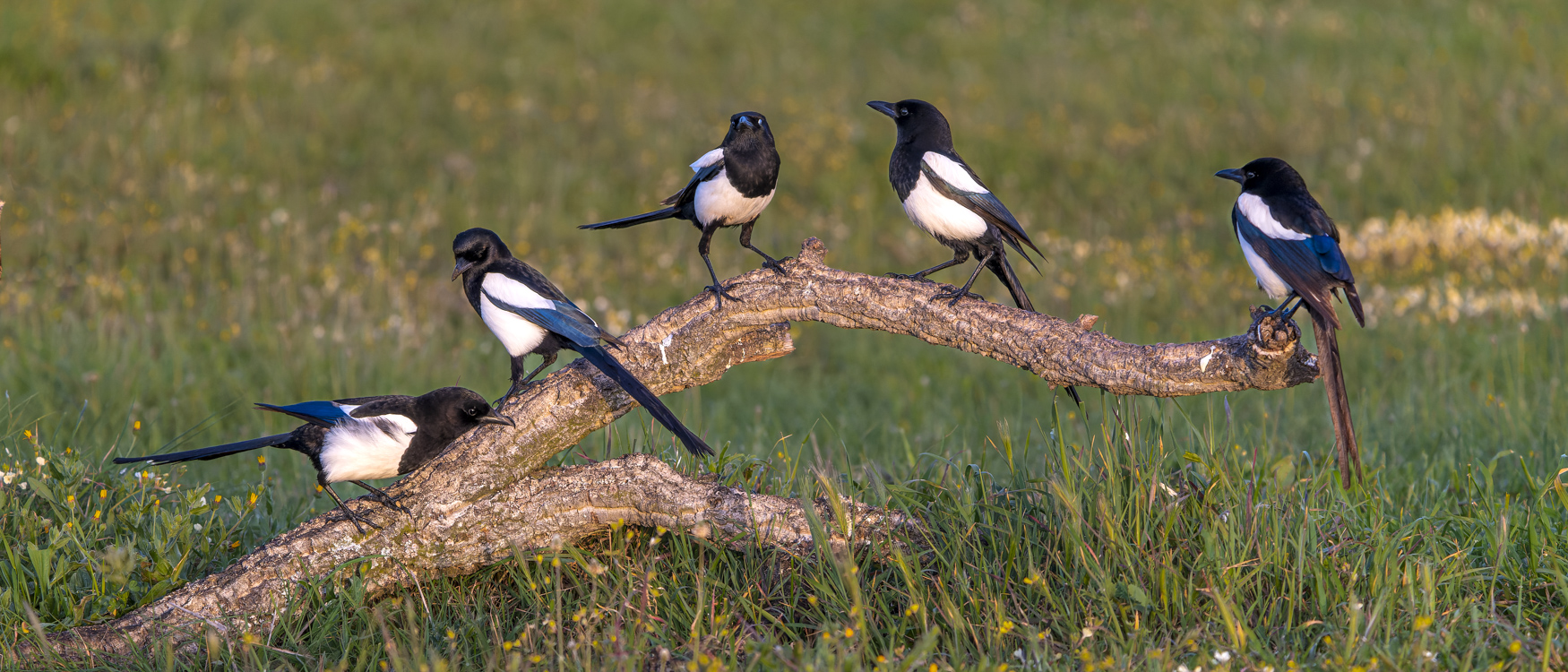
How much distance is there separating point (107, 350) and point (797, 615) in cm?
553

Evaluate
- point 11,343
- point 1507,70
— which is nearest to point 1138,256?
point 1507,70

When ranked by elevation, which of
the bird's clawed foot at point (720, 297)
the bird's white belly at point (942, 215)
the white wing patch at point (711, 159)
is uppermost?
the white wing patch at point (711, 159)

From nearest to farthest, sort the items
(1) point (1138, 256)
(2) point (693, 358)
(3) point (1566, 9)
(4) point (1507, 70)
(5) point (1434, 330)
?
(2) point (693, 358) < (5) point (1434, 330) < (1) point (1138, 256) < (4) point (1507, 70) < (3) point (1566, 9)

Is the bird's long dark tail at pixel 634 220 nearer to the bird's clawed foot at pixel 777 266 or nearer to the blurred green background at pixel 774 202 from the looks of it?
the bird's clawed foot at pixel 777 266

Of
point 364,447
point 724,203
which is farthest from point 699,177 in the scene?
point 364,447

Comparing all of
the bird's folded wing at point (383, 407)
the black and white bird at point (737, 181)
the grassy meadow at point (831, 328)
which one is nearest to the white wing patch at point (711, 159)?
the black and white bird at point (737, 181)

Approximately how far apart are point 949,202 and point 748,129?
802 millimetres

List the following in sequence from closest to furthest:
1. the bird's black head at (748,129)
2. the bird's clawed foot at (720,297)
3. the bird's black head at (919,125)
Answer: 1. the bird's clawed foot at (720,297)
2. the bird's black head at (748,129)
3. the bird's black head at (919,125)

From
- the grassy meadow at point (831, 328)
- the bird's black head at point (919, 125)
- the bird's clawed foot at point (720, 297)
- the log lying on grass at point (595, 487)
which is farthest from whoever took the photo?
the bird's black head at point (919, 125)

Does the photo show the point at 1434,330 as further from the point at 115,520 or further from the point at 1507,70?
the point at 115,520

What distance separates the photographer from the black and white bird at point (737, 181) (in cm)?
408

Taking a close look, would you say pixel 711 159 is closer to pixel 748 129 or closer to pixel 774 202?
pixel 748 129

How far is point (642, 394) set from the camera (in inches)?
145

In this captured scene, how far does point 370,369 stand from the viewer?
24.2 feet
